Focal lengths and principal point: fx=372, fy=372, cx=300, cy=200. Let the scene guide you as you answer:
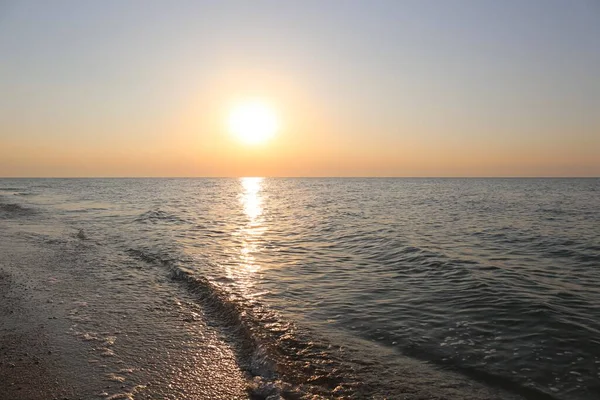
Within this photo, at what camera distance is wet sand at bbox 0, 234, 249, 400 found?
550 centimetres

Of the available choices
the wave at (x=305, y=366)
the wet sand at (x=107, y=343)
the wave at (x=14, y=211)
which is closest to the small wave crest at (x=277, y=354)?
the wave at (x=305, y=366)

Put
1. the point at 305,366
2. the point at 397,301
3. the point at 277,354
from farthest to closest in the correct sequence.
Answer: the point at 397,301 < the point at 277,354 < the point at 305,366

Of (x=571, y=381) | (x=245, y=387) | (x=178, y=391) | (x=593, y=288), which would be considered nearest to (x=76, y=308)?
(x=178, y=391)

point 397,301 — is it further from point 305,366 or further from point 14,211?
point 14,211

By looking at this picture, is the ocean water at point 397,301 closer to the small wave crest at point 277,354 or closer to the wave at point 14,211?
the small wave crest at point 277,354

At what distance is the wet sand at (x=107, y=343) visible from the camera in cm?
550

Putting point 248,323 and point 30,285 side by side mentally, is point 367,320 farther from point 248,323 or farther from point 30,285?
point 30,285

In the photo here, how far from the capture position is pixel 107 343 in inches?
275

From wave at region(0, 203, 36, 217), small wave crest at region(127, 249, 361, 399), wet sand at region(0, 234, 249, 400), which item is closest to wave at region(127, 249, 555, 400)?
small wave crest at region(127, 249, 361, 399)

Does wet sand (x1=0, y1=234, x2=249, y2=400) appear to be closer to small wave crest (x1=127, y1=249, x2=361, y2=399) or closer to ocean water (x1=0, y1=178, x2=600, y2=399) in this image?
small wave crest (x1=127, y1=249, x2=361, y2=399)

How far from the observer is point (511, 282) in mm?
11969

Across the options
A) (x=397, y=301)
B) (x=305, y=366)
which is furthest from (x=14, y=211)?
(x=305, y=366)

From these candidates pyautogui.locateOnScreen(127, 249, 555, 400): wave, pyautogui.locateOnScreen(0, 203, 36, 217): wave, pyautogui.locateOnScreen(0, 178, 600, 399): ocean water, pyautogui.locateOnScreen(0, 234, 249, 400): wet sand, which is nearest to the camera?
pyautogui.locateOnScreen(0, 234, 249, 400): wet sand

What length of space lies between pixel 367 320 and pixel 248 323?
2.81 m
